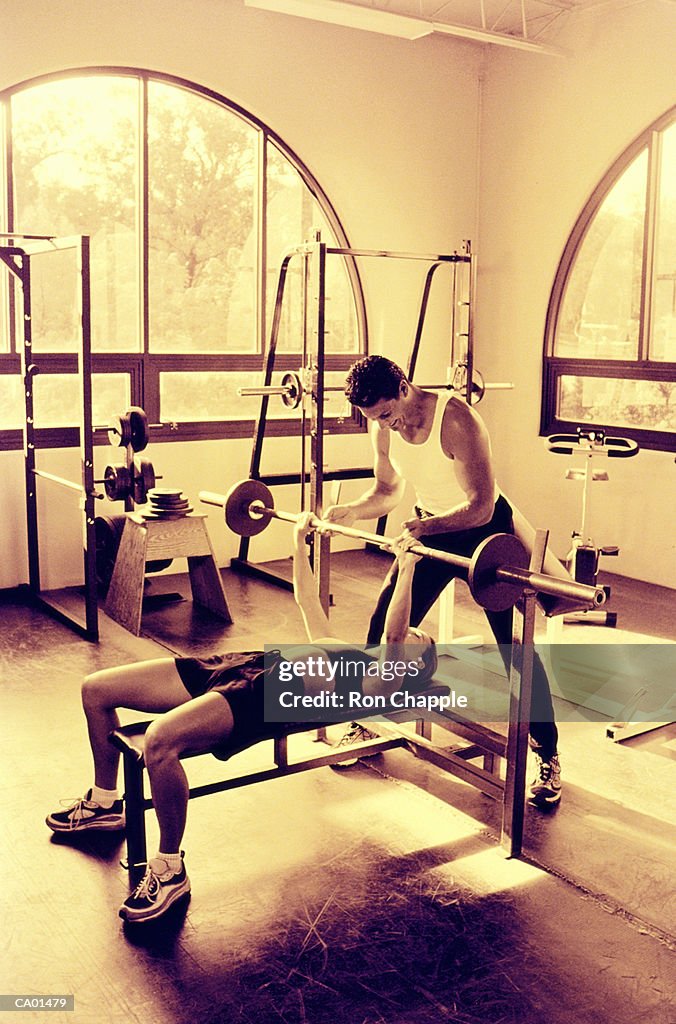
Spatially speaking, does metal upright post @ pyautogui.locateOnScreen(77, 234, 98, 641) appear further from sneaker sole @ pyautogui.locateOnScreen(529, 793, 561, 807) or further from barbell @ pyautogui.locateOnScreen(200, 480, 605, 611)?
sneaker sole @ pyautogui.locateOnScreen(529, 793, 561, 807)

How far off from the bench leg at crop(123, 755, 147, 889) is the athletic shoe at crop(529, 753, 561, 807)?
121 centimetres

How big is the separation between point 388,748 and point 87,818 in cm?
92

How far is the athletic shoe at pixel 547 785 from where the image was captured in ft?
10.2

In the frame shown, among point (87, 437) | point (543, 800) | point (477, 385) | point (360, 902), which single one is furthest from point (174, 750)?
point (477, 385)

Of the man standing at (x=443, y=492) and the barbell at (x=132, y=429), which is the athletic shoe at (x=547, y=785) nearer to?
the man standing at (x=443, y=492)

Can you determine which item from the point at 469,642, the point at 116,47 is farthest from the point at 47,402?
the point at 469,642

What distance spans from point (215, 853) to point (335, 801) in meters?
0.46

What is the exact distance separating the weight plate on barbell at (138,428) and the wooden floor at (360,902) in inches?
63.2

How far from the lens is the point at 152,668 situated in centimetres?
274

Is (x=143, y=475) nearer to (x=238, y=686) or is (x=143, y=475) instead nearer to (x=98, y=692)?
(x=98, y=692)

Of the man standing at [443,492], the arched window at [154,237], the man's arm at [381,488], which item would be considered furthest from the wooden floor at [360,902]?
the arched window at [154,237]

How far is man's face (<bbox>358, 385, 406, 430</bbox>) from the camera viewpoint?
3025 mm

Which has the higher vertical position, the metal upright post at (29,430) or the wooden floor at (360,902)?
the metal upright post at (29,430)

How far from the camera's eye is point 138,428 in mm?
4891
